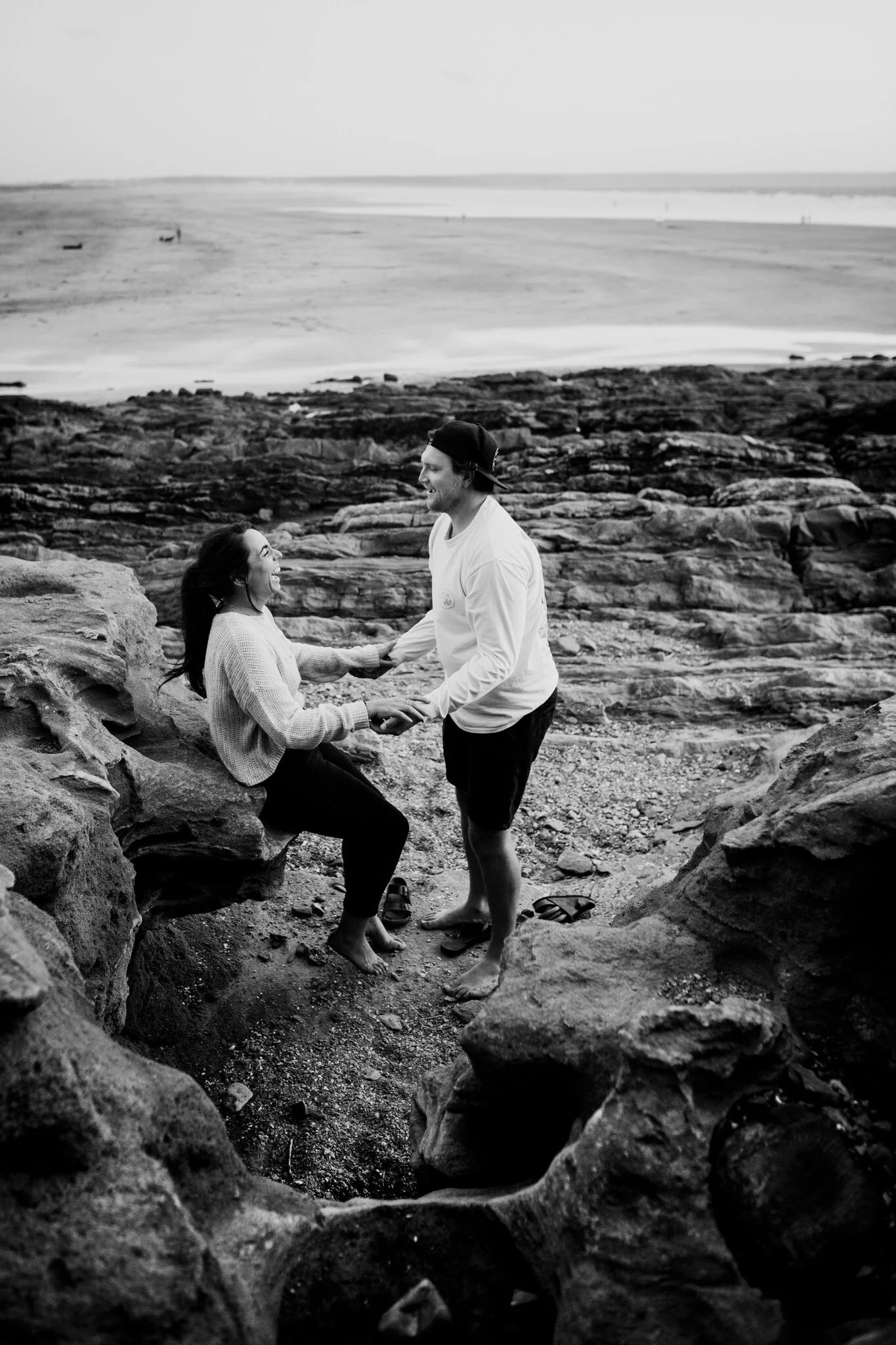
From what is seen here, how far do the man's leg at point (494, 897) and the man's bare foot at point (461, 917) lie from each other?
40cm

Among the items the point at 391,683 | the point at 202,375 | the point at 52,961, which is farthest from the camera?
the point at 202,375

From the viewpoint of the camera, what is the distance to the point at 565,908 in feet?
17.7

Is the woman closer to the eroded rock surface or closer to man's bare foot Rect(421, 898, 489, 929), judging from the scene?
man's bare foot Rect(421, 898, 489, 929)

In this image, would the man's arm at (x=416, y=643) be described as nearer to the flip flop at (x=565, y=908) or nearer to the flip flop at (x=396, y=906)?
the flip flop at (x=396, y=906)

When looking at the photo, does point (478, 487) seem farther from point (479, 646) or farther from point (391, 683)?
point (391, 683)

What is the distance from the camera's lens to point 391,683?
8.40 metres

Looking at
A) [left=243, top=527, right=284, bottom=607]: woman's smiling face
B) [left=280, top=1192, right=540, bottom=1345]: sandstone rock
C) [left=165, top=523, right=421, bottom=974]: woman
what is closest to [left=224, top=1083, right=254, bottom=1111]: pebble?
[left=165, top=523, right=421, bottom=974]: woman

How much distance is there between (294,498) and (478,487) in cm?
913

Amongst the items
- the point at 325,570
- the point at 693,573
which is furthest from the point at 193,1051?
the point at 693,573

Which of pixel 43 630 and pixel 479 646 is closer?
pixel 479 646

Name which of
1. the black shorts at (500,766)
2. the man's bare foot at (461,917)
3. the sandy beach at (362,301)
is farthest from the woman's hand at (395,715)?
the sandy beach at (362,301)

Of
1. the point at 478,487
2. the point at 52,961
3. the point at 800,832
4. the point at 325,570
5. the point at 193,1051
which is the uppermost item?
the point at 478,487

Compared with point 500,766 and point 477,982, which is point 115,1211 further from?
point 477,982

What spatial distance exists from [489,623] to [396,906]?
79.8 inches
